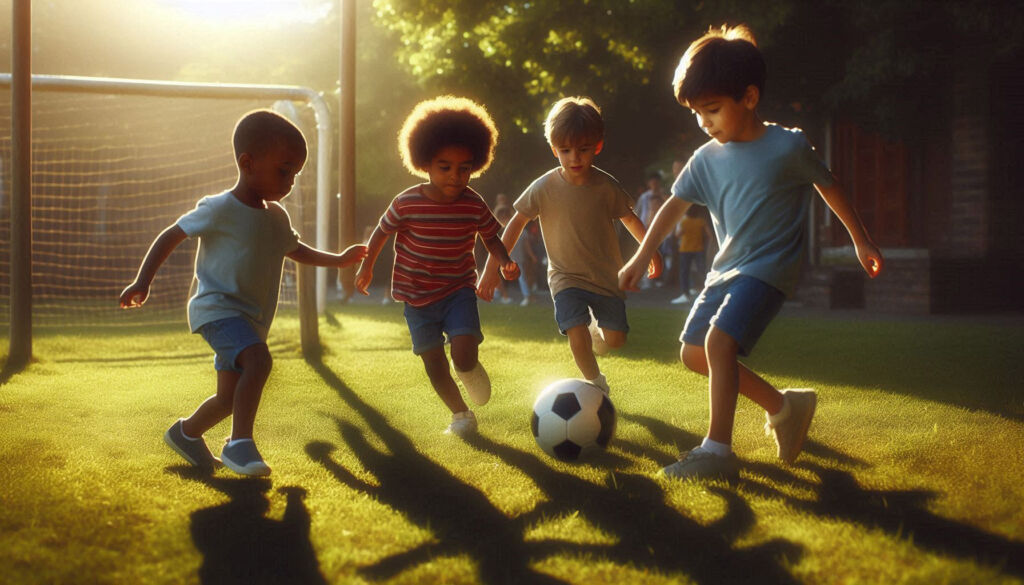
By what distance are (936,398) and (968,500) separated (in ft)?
8.48

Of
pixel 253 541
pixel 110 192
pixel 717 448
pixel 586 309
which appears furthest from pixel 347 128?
pixel 110 192

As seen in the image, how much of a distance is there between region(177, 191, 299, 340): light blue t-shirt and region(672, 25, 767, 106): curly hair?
179 cm

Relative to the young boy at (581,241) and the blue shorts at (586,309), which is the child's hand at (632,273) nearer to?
the young boy at (581,241)

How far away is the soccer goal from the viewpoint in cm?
1043

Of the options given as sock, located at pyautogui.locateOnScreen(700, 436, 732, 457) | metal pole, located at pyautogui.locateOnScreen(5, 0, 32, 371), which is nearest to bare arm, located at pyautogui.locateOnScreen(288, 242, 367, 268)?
sock, located at pyautogui.locateOnScreen(700, 436, 732, 457)

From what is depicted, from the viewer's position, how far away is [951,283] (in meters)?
13.0

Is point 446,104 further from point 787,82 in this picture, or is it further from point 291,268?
point 787,82

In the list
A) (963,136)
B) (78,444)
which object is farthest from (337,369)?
(963,136)

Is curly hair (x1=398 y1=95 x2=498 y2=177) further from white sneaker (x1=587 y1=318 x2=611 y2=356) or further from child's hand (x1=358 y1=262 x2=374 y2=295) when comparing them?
white sneaker (x1=587 y1=318 x2=611 y2=356)

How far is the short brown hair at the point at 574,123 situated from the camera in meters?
5.09

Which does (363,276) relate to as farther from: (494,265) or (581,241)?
(581,241)

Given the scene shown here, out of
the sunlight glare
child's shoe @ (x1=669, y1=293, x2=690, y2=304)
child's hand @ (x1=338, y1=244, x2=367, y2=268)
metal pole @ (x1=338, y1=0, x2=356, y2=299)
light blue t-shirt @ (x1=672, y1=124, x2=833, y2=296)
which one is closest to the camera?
light blue t-shirt @ (x1=672, y1=124, x2=833, y2=296)

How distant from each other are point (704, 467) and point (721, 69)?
152cm

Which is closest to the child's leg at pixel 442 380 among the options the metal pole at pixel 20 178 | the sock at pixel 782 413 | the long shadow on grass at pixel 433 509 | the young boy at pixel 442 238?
the young boy at pixel 442 238
